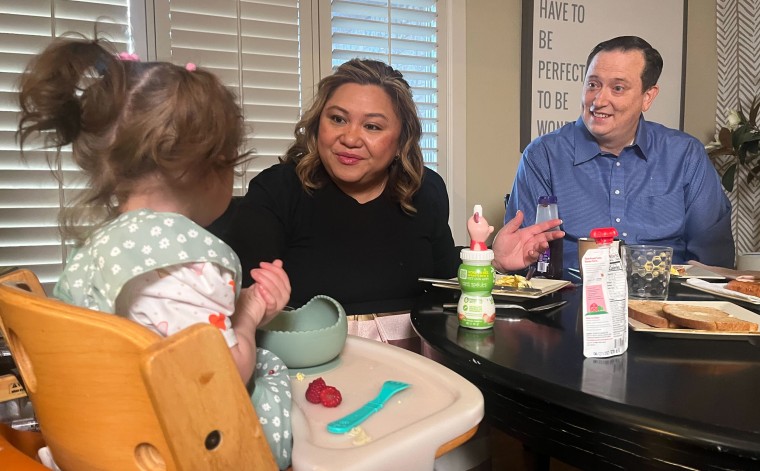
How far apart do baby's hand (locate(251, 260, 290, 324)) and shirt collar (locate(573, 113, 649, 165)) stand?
1.69 meters

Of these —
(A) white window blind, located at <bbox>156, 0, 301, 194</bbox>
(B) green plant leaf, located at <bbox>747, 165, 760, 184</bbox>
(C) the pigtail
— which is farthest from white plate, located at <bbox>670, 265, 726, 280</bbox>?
(B) green plant leaf, located at <bbox>747, 165, 760, 184</bbox>

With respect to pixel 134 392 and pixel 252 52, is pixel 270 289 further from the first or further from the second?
pixel 252 52

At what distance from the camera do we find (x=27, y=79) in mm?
857

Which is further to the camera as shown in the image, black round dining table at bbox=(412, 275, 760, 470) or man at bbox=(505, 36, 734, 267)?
man at bbox=(505, 36, 734, 267)

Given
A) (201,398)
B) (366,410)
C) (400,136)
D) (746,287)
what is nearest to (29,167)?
(400,136)

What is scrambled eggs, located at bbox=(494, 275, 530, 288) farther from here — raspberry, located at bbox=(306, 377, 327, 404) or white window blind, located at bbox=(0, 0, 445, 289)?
white window blind, located at bbox=(0, 0, 445, 289)

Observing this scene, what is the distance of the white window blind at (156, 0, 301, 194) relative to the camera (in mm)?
2479

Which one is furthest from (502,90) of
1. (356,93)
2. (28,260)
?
(28,260)

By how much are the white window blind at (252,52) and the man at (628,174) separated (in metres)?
1.11

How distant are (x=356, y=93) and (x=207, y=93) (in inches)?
35.9

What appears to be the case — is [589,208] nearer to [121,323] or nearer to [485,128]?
[485,128]

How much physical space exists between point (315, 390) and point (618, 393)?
435 millimetres

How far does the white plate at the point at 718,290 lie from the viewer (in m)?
1.30

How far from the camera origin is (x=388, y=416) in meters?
0.83
